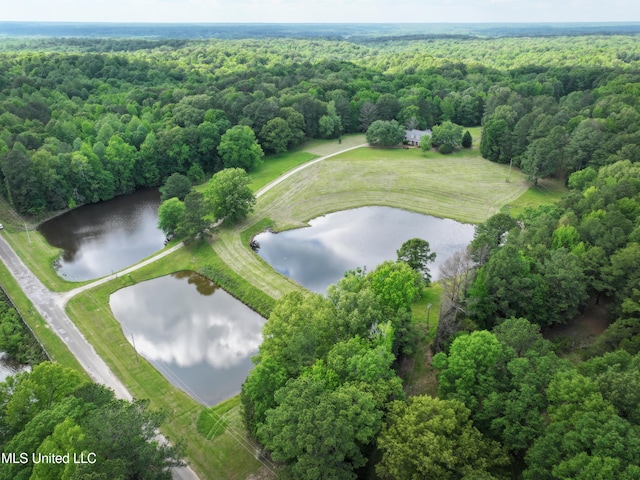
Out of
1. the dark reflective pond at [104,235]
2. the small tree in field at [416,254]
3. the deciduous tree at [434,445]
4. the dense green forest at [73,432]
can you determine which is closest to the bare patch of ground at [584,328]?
the small tree in field at [416,254]

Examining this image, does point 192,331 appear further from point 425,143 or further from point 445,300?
point 425,143

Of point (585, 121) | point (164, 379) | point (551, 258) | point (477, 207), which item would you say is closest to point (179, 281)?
point (164, 379)

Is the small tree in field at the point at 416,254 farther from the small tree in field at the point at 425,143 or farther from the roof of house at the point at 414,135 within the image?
the roof of house at the point at 414,135

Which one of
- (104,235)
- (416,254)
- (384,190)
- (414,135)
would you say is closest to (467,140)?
(414,135)

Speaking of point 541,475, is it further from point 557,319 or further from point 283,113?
point 283,113

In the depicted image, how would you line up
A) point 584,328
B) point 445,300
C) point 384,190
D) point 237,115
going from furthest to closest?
point 237,115
point 384,190
point 584,328
point 445,300
